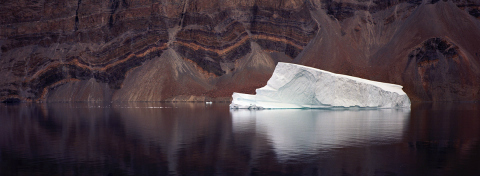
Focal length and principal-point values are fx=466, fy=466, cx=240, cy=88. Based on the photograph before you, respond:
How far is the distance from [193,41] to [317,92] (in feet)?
240

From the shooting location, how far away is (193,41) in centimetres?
11638

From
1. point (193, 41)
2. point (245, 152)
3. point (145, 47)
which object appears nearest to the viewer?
point (245, 152)

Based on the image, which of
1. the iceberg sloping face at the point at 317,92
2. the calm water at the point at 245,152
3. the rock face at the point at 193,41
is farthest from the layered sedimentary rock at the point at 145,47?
the calm water at the point at 245,152

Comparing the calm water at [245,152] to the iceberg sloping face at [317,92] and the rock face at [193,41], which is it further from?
the rock face at [193,41]

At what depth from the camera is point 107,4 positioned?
405 feet

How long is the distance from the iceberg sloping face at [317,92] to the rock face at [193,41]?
52.6 meters

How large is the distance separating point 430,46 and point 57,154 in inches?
3682

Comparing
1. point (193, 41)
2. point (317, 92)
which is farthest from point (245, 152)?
point (193, 41)

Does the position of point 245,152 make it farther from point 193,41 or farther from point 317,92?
point 193,41

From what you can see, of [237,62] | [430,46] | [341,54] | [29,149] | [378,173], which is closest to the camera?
[378,173]

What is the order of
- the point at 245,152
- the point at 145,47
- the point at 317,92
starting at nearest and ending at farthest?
the point at 245,152 < the point at 317,92 < the point at 145,47

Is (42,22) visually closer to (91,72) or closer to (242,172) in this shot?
(91,72)

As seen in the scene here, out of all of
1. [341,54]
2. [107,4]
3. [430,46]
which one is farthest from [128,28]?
[430,46]

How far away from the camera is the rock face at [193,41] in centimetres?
10588
